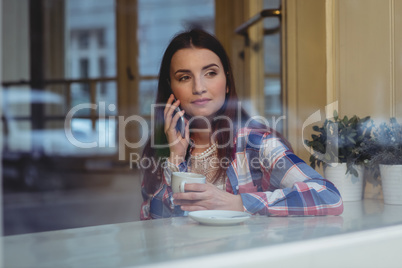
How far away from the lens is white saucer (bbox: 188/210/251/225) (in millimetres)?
882

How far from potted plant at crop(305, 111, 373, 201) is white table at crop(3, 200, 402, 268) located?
0.38 meters

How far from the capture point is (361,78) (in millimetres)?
1502

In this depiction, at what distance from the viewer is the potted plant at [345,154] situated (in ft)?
4.76

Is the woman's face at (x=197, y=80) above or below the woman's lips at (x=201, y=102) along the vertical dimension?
above

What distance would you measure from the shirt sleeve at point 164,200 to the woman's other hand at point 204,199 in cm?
16

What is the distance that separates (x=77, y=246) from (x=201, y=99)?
0.68 m

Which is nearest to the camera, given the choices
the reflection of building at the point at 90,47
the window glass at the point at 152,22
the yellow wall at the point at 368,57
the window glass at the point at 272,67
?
the yellow wall at the point at 368,57

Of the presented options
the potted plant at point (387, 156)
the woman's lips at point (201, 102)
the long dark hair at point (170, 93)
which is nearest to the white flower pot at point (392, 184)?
the potted plant at point (387, 156)

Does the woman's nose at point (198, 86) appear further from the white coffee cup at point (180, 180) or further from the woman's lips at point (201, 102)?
the white coffee cup at point (180, 180)

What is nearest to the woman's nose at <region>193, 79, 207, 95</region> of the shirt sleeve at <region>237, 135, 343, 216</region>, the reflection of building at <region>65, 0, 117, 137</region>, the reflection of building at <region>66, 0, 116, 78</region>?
the shirt sleeve at <region>237, 135, 343, 216</region>

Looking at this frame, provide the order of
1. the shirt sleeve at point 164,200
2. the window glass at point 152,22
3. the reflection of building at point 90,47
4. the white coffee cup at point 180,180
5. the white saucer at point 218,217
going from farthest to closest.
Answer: the reflection of building at point 90,47 → the window glass at point 152,22 → the shirt sleeve at point 164,200 → the white coffee cup at point 180,180 → the white saucer at point 218,217

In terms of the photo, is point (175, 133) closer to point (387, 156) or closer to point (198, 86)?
point (198, 86)

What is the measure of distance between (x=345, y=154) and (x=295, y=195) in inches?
16.6

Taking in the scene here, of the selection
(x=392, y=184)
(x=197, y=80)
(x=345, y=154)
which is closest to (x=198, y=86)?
(x=197, y=80)
